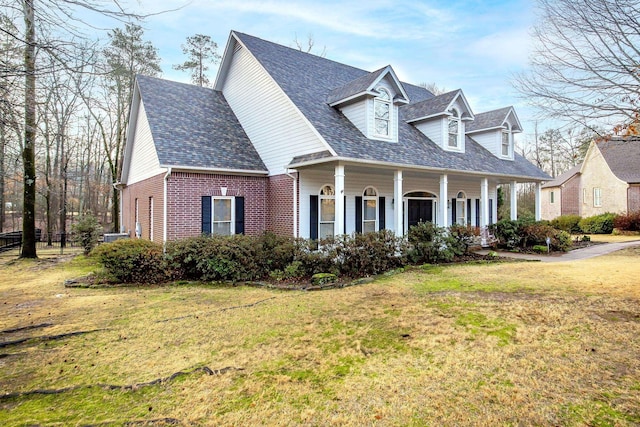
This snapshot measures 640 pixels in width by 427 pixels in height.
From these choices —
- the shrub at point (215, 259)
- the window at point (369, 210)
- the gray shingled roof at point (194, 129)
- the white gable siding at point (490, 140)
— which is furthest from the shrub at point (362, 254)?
the white gable siding at point (490, 140)

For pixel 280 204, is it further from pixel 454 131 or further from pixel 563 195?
pixel 563 195

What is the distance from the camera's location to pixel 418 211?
15.8 metres

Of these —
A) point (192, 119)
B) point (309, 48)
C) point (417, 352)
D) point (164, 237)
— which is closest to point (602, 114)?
point (417, 352)

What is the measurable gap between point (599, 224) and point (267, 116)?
968 inches

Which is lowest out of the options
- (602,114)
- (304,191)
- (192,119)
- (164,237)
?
(164,237)

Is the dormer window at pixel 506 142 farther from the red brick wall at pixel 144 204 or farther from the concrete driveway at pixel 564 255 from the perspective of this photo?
the red brick wall at pixel 144 204

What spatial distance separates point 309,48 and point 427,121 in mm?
15949

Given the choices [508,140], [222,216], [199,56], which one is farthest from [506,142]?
[199,56]

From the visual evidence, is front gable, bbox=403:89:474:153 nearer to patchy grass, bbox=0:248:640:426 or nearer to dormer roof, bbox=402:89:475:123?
dormer roof, bbox=402:89:475:123

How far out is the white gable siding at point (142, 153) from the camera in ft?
43.1

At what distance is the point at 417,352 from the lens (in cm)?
468

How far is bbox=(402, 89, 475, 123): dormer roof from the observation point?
1485 cm

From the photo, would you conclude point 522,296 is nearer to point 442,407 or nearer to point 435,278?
point 435,278

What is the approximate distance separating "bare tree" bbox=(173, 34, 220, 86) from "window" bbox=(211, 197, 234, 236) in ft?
64.4
